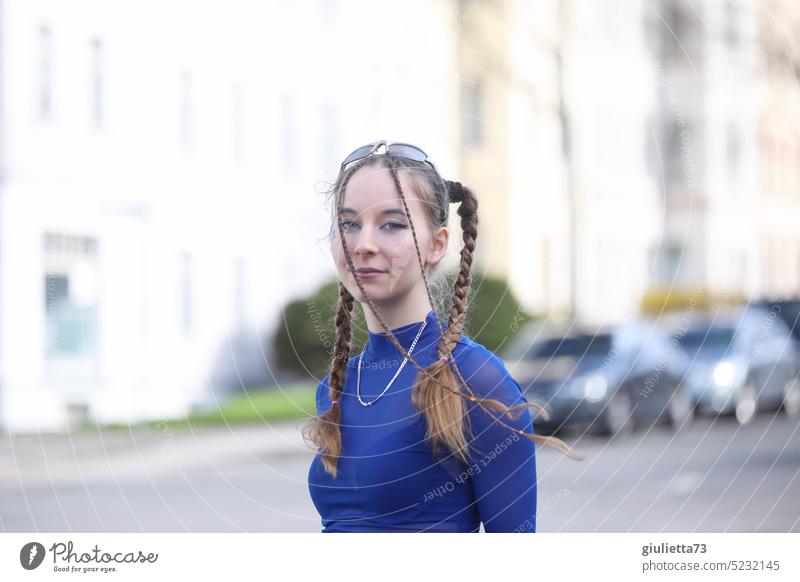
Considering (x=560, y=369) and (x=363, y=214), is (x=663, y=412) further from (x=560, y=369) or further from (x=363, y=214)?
(x=363, y=214)

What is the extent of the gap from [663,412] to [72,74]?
715 centimetres

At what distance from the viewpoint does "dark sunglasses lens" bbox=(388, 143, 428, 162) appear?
2.58m

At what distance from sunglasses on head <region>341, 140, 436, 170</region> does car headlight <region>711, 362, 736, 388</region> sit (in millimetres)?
11444

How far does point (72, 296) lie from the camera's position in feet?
39.2

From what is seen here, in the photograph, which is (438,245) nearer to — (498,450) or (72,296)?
(498,450)

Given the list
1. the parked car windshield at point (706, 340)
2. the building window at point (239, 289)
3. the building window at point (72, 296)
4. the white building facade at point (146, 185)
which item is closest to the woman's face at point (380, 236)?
the white building facade at point (146, 185)

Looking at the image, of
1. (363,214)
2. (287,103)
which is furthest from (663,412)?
(363,214)

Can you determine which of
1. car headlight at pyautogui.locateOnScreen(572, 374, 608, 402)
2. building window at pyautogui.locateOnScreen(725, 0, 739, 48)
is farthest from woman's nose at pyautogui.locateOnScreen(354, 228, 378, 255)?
car headlight at pyautogui.locateOnScreen(572, 374, 608, 402)

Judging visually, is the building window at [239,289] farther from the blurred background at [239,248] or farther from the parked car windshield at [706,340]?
the parked car windshield at [706,340]

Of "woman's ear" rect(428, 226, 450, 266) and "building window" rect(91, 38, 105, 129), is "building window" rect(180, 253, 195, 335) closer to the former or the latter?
"building window" rect(91, 38, 105, 129)

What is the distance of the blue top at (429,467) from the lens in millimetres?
2393

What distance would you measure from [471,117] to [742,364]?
9.22m

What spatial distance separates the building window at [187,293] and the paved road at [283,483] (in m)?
1.13
